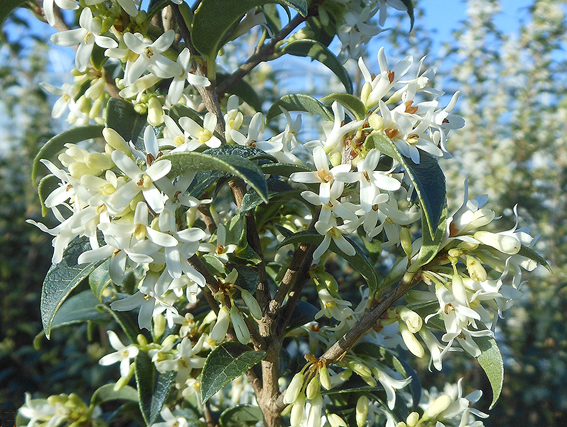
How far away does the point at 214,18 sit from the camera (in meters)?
0.96

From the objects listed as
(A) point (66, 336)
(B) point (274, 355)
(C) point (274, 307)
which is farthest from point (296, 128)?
(A) point (66, 336)

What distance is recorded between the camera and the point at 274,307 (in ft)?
3.39

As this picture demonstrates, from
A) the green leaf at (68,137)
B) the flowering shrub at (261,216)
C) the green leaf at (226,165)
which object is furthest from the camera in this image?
the green leaf at (68,137)

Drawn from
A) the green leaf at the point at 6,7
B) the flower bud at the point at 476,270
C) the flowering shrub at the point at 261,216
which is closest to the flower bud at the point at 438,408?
the flowering shrub at the point at 261,216

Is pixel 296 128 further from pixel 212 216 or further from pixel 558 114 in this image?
pixel 558 114

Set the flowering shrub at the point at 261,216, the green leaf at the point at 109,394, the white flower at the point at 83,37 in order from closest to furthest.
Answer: the flowering shrub at the point at 261,216 → the white flower at the point at 83,37 → the green leaf at the point at 109,394

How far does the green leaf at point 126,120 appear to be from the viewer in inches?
43.4

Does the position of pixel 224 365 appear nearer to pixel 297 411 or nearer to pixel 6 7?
pixel 297 411

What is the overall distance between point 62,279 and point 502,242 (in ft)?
2.52

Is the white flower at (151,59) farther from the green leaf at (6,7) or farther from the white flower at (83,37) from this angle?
the green leaf at (6,7)

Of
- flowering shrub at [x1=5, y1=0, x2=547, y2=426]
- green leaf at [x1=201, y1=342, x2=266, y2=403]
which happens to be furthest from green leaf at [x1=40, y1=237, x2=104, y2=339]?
green leaf at [x1=201, y1=342, x2=266, y2=403]

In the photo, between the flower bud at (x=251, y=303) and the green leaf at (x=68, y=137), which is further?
the green leaf at (x=68, y=137)

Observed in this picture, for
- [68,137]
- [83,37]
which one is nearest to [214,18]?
[83,37]

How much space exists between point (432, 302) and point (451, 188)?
3.56 m
